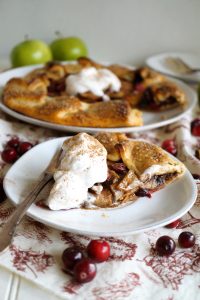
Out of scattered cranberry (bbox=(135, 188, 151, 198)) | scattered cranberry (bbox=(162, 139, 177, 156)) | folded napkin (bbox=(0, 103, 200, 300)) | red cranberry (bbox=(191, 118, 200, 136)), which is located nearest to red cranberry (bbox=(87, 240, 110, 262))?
folded napkin (bbox=(0, 103, 200, 300))

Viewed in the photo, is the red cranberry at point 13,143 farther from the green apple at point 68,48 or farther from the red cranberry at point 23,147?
the green apple at point 68,48

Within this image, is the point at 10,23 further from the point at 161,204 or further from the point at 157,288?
the point at 157,288

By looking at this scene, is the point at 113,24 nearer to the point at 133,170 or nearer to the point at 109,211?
the point at 133,170

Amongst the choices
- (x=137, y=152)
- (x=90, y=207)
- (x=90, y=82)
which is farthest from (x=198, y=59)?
(x=90, y=207)

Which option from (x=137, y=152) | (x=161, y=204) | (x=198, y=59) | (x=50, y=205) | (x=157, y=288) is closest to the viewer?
(x=157, y=288)

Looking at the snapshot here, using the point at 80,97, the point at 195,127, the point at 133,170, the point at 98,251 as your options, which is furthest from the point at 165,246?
the point at 80,97

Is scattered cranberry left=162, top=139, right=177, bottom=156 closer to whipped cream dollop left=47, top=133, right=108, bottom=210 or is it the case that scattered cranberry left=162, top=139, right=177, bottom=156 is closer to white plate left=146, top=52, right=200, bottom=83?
whipped cream dollop left=47, top=133, right=108, bottom=210

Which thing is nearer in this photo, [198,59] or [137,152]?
[137,152]

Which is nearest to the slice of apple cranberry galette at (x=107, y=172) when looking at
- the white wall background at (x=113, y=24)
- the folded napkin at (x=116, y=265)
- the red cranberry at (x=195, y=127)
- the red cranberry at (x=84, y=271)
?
the folded napkin at (x=116, y=265)
